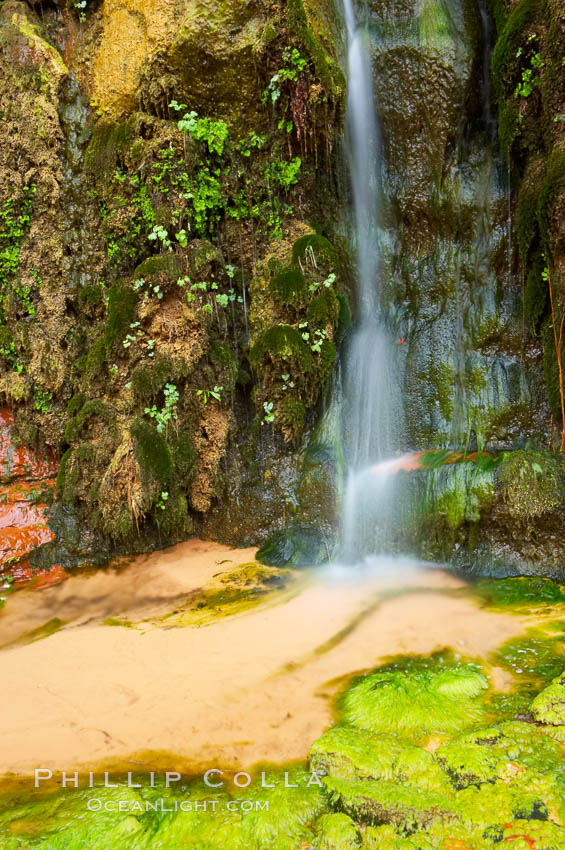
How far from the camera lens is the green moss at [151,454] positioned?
6.19 m

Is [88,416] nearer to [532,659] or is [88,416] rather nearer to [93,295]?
[93,295]

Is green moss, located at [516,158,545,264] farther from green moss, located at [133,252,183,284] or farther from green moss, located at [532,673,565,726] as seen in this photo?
green moss, located at [532,673,565,726]

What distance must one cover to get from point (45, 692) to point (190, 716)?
115cm

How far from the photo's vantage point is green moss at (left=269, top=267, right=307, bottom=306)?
6480 mm

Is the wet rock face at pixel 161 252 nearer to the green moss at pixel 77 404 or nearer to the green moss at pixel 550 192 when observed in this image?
the green moss at pixel 77 404

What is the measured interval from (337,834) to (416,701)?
3.71 feet

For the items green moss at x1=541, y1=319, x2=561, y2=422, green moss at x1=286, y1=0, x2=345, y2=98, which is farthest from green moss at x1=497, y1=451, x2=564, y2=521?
green moss at x1=286, y1=0, x2=345, y2=98

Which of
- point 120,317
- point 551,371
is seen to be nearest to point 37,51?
point 120,317

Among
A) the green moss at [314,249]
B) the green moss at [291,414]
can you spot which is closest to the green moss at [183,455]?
the green moss at [291,414]

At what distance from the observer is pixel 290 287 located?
256 inches

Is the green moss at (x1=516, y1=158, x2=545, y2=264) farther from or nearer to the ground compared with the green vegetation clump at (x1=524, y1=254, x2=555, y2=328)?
farther from the ground

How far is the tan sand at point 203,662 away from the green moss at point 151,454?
1.12 meters

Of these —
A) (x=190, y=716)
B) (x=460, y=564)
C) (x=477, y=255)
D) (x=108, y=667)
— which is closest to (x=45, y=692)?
(x=108, y=667)

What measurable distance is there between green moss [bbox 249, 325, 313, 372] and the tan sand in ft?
8.09
